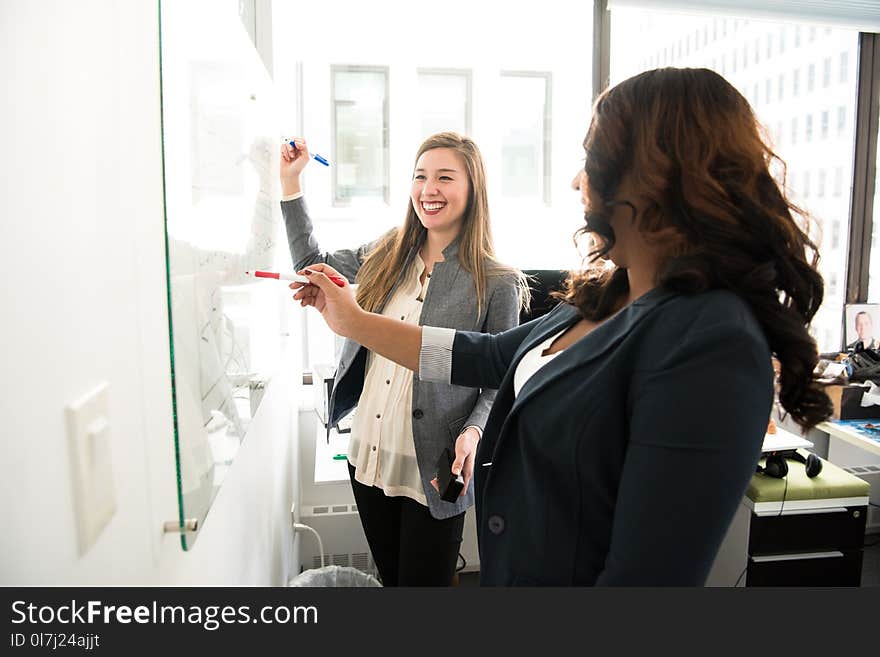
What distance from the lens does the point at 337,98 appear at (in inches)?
104

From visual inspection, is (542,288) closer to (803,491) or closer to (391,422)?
(391,422)

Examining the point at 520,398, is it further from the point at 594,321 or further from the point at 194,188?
the point at 194,188

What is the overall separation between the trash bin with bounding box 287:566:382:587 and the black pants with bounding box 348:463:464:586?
394mm

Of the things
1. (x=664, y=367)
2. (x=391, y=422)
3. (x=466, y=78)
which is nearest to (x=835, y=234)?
(x=466, y=78)

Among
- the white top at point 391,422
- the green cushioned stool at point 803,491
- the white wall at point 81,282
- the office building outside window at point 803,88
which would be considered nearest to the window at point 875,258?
the office building outside window at point 803,88

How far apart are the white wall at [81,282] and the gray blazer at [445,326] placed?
0.77m

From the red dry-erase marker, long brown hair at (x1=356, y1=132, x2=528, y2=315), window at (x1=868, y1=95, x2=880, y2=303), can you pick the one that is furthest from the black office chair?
window at (x1=868, y1=95, x2=880, y2=303)

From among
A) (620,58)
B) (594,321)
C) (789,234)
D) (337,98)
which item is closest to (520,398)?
(594,321)

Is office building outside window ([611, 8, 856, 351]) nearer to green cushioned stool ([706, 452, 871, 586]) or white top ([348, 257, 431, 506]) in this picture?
green cushioned stool ([706, 452, 871, 586])

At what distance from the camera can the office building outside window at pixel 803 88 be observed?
9.30 ft

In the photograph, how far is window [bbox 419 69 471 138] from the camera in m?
2.67

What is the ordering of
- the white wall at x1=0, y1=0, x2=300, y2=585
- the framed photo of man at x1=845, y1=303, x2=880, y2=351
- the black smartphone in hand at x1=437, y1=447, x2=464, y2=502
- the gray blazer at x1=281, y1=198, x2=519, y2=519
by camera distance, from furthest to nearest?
1. the framed photo of man at x1=845, y1=303, x2=880, y2=351
2. the gray blazer at x1=281, y1=198, x2=519, y2=519
3. the black smartphone in hand at x1=437, y1=447, x2=464, y2=502
4. the white wall at x1=0, y1=0, x2=300, y2=585

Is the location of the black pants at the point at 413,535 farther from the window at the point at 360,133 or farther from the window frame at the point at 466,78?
the window frame at the point at 466,78

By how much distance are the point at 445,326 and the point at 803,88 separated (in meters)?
2.64
